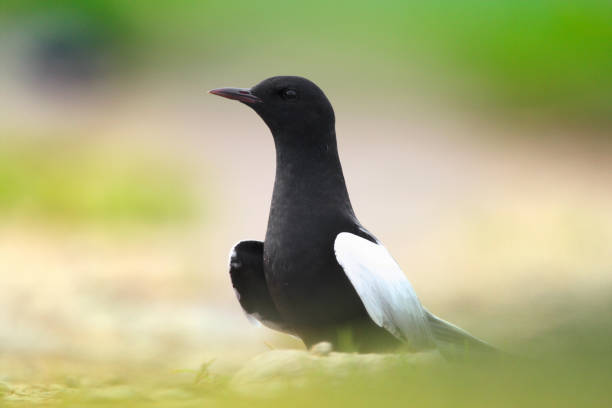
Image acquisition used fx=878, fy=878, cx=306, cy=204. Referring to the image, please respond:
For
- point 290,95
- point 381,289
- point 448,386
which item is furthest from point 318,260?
point 448,386

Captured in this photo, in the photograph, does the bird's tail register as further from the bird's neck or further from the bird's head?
the bird's head

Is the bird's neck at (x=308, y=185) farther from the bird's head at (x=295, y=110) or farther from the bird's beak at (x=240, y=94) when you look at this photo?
the bird's beak at (x=240, y=94)

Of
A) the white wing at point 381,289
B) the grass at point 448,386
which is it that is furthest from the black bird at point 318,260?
the grass at point 448,386

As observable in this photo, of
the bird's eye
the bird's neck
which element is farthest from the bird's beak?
the bird's neck

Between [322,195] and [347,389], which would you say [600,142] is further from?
[347,389]

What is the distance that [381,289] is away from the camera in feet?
14.3

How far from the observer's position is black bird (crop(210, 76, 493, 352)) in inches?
172

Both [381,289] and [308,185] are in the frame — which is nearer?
[381,289]

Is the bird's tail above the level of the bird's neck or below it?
below

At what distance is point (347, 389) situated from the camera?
3.46 meters

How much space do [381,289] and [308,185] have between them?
2.30ft

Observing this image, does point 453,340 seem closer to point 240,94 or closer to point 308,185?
point 308,185

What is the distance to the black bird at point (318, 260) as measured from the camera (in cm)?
437

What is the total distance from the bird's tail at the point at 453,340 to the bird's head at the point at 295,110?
1.16 m
